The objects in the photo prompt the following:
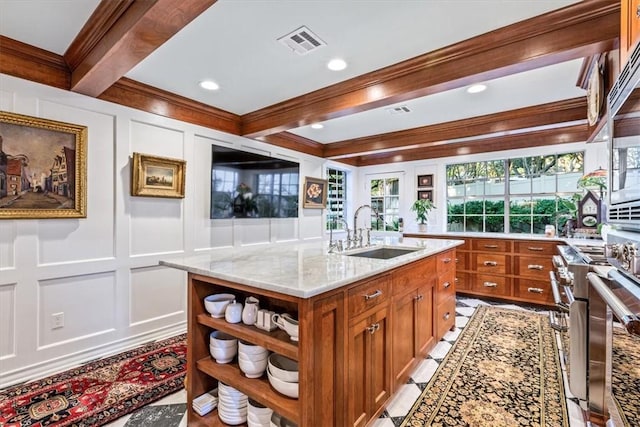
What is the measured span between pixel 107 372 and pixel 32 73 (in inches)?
90.6

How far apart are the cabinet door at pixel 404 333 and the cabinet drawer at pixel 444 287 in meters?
0.55

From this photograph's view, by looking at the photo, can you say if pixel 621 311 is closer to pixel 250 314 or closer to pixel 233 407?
pixel 250 314

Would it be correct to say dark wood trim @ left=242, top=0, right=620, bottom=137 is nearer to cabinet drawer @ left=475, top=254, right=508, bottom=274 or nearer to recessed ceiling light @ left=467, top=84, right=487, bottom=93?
recessed ceiling light @ left=467, top=84, right=487, bottom=93

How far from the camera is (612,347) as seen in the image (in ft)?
→ 5.04

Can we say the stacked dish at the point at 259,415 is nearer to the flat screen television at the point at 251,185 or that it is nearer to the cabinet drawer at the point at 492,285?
the flat screen television at the point at 251,185

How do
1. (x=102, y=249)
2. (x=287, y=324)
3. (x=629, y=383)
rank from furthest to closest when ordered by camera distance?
(x=102, y=249)
(x=287, y=324)
(x=629, y=383)

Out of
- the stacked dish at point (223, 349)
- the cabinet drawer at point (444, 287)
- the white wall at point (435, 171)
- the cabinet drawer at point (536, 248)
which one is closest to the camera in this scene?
the stacked dish at point (223, 349)

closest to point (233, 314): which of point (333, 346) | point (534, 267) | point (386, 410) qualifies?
point (333, 346)

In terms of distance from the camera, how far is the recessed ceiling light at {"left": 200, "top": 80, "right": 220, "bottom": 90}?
2.73 metres

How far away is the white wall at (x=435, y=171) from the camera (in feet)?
13.1

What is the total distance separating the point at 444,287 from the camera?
281 centimetres

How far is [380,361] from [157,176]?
2.57m

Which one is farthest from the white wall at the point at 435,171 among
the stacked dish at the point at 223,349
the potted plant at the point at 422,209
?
the stacked dish at the point at 223,349

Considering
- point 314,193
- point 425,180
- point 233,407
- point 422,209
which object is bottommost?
point 233,407
